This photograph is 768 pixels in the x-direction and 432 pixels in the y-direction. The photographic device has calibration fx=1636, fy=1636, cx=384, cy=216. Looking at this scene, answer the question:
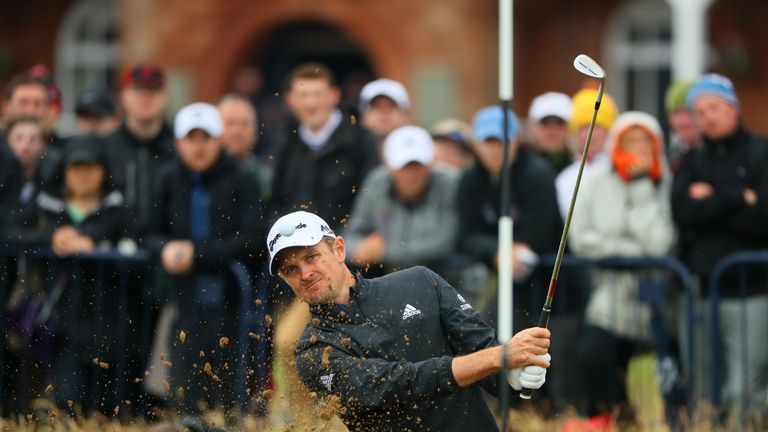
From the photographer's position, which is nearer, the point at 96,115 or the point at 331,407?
the point at 331,407

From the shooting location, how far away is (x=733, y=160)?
967 cm

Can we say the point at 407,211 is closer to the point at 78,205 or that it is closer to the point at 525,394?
the point at 78,205

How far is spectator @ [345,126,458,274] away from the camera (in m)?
9.79

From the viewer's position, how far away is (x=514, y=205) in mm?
9867

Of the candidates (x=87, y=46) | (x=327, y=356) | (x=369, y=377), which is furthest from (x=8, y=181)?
(x=87, y=46)

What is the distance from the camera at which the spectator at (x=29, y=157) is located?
33.5 feet

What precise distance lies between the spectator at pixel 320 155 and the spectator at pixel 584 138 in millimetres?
1207

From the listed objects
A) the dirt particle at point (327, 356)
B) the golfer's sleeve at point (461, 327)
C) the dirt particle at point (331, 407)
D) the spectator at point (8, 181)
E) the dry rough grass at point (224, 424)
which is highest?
the spectator at point (8, 181)

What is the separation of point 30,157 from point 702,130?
164 inches

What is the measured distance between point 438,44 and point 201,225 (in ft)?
40.8

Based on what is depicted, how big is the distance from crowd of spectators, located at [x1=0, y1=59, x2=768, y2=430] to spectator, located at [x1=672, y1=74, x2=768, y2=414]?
10 millimetres

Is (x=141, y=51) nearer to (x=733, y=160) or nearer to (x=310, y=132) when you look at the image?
(x=310, y=132)

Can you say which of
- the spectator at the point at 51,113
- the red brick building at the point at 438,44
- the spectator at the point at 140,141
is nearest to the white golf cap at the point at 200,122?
the spectator at the point at 140,141

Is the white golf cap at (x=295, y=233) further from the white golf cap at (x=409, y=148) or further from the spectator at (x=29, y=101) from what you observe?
the spectator at (x=29, y=101)
